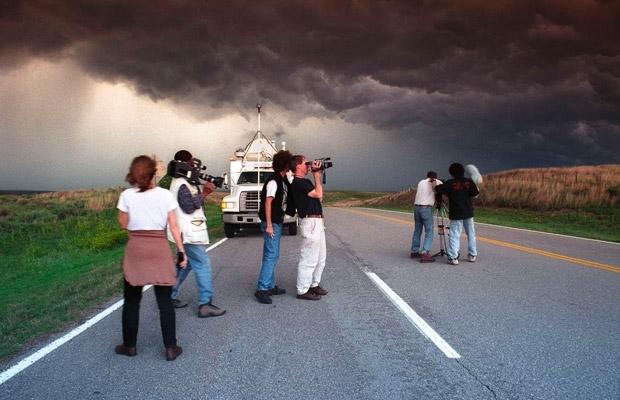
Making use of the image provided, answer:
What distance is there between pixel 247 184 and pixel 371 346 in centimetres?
1175

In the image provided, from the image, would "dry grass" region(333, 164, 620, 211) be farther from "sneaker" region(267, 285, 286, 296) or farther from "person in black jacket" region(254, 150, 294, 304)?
"person in black jacket" region(254, 150, 294, 304)

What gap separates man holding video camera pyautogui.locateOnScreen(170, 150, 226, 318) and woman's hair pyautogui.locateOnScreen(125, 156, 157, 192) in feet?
4.29

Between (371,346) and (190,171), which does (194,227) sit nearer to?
(190,171)

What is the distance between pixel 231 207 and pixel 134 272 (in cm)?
1091

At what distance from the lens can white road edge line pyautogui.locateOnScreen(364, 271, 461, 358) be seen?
4.86m

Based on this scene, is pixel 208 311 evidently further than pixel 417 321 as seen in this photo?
Yes

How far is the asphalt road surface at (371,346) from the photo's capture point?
156 inches

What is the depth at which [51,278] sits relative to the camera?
34.2 ft

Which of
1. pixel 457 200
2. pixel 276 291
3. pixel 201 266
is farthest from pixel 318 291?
pixel 457 200

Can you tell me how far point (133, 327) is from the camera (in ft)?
15.7

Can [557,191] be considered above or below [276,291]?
above

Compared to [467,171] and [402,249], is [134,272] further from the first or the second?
[402,249]

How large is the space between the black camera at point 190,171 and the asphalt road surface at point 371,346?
5.69ft

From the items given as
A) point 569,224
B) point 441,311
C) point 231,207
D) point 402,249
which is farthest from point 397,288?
point 569,224
